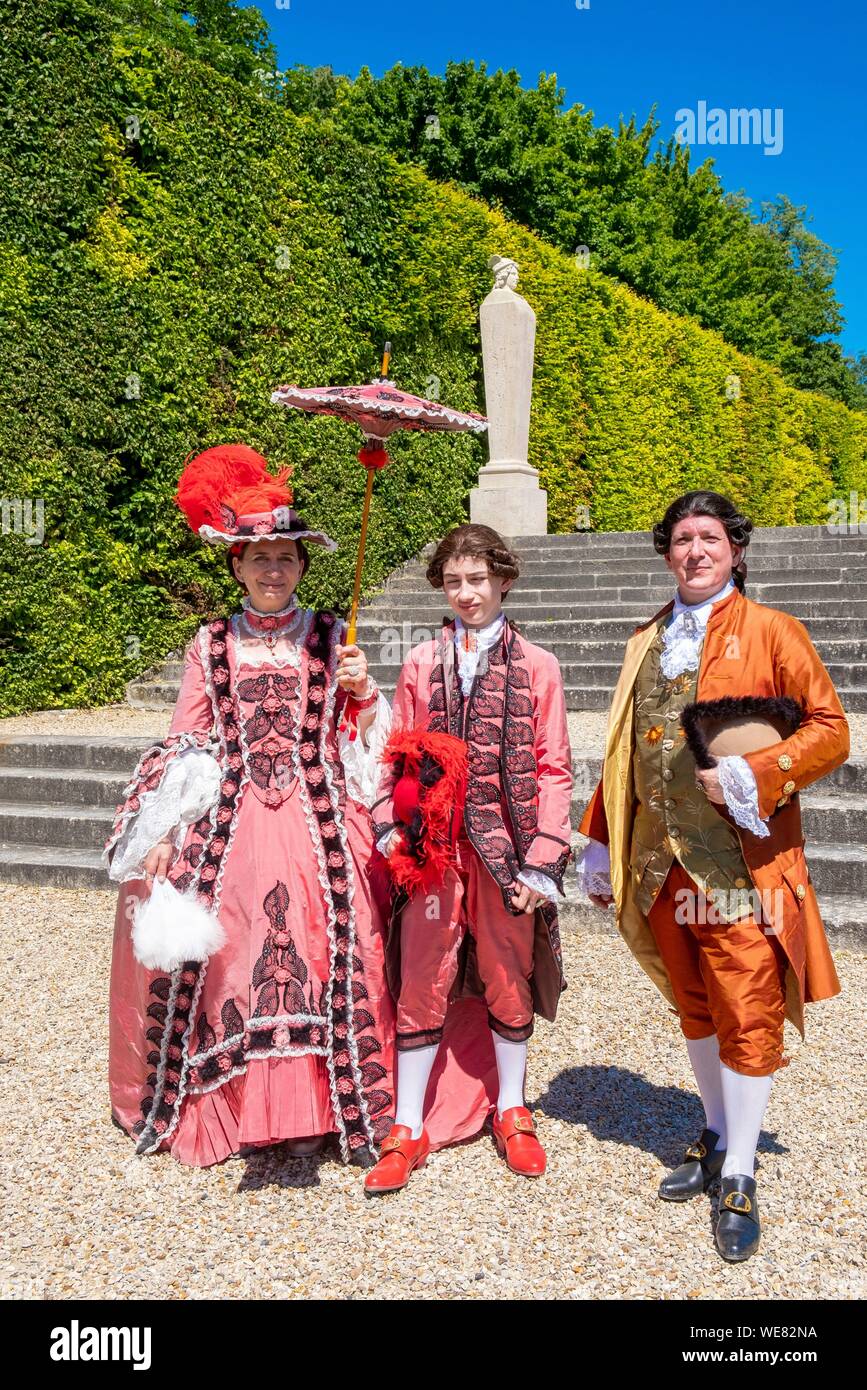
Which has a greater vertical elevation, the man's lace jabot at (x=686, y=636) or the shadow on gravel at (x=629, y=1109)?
the man's lace jabot at (x=686, y=636)

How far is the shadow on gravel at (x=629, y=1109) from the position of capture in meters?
2.94

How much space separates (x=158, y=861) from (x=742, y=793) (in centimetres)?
156

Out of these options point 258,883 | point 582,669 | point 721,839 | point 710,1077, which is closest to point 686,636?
point 721,839

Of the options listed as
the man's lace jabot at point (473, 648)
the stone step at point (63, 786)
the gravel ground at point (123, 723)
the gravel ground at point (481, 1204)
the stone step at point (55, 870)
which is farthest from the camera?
the gravel ground at point (123, 723)

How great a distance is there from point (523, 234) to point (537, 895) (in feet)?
39.7

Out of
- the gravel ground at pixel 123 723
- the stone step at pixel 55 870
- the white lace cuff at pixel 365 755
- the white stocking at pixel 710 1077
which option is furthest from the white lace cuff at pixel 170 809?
the gravel ground at pixel 123 723

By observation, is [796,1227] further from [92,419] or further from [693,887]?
[92,419]

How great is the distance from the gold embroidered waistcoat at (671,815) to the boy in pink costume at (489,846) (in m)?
0.23

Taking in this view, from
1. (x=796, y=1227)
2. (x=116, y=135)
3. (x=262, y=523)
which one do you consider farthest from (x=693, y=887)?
(x=116, y=135)

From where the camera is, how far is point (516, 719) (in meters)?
2.83

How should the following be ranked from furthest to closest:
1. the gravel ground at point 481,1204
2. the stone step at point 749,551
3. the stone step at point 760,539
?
the stone step at point 760,539
the stone step at point 749,551
the gravel ground at point 481,1204

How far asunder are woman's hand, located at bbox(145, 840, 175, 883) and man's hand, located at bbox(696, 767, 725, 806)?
1453 millimetres

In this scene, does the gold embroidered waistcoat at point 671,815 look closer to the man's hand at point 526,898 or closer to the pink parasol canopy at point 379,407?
the man's hand at point 526,898

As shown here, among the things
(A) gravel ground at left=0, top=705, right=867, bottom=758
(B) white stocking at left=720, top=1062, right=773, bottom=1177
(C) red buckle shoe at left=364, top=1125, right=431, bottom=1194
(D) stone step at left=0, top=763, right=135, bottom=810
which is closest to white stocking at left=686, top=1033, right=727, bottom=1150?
(B) white stocking at left=720, top=1062, right=773, bottom=1177
